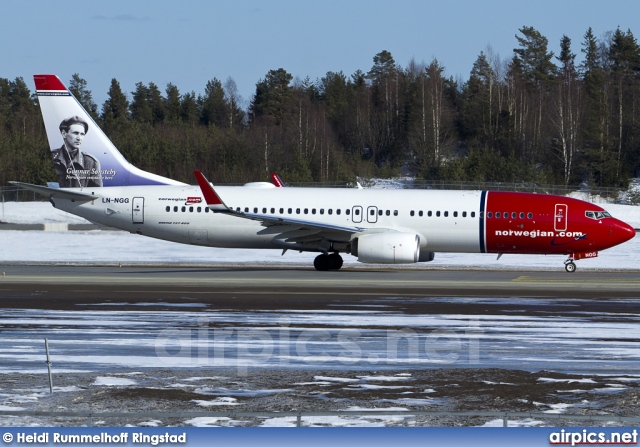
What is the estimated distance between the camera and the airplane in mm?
34312

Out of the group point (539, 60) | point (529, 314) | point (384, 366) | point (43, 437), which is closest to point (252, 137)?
point (539, 60)

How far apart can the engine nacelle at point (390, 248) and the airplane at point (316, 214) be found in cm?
3

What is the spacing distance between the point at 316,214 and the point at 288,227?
1.39 m

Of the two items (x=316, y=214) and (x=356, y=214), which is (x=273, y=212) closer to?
(x=316, y=214)

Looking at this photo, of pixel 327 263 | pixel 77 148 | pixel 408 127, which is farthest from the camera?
pixel 408 127

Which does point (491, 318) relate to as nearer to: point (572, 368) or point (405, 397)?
point (572, 368)

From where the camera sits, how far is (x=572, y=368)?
15508mm

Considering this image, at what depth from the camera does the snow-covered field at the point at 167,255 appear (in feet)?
128

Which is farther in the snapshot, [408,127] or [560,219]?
[408,127]

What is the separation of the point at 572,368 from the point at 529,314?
6979mm

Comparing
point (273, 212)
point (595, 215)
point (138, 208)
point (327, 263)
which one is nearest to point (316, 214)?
point (273, 212)

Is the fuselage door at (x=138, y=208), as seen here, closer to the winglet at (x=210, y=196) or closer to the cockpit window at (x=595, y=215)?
the winglet at (x=210, y=196)

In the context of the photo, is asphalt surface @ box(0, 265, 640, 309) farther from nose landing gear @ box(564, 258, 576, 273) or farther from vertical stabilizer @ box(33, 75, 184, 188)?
vertical stabilizer @ box(33, 75, 184, 188)

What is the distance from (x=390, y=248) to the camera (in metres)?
33.2
